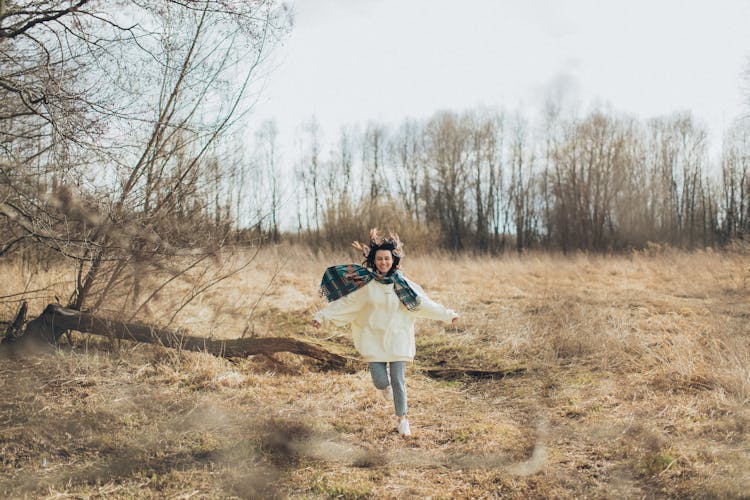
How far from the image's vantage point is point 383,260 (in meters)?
4.99

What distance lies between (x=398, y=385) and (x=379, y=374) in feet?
0.65

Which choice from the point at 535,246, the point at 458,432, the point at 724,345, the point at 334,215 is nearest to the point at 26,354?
the point at 458,432

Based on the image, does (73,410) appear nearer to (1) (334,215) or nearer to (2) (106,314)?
(2) (106,314)

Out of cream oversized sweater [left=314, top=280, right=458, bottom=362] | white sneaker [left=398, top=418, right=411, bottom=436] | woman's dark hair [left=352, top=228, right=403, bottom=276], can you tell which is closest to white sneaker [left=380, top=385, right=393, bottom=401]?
white sneaker [left=398, top=418, right=411, bottom=436]

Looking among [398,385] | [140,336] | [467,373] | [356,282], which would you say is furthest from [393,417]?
[140,336]

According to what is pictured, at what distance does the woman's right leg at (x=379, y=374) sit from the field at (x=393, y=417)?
0.48 meters

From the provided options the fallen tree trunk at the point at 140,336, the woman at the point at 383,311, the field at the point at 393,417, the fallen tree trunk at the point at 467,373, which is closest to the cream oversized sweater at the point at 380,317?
the woman at the point at 383,311

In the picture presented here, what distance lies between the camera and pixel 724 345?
268 inches

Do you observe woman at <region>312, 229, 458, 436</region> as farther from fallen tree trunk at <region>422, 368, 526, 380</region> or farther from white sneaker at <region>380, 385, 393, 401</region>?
fallen tree trunk at <region>422, 368, 526, 380</region>

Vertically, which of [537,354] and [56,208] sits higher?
[56,208]

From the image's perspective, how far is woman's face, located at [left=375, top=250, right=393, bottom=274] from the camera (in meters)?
5.00

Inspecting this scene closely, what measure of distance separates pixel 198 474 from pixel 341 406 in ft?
6.32

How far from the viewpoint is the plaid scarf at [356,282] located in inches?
196

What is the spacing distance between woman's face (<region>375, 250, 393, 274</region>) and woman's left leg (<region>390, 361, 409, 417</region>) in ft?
2.77
